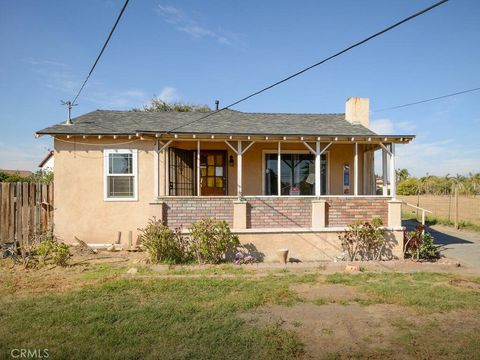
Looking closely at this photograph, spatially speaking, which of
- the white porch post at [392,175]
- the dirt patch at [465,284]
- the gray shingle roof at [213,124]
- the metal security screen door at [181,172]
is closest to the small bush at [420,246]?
the white porch post at [392,175]

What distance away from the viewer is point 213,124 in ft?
39.3

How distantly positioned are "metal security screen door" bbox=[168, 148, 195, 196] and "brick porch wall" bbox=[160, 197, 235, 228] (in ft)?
5.96

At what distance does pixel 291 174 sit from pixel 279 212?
329 centimetres

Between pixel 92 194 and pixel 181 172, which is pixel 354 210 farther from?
pixel 92 194

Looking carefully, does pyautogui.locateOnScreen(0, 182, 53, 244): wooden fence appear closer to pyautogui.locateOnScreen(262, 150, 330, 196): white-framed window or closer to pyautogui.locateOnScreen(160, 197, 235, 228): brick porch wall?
pyautogui.locateOnScreen(160, 197, 235, 228): brick porch wall

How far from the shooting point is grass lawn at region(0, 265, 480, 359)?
4266 mm

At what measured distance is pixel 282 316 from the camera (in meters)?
5.45

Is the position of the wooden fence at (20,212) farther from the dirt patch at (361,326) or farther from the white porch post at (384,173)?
the white porch post at (384,173)

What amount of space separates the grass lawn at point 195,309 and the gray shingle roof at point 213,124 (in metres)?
4.39

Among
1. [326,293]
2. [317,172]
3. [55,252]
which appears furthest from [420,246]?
[55,252]

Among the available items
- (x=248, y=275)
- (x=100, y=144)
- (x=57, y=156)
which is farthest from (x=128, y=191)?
(x=248, y=275)

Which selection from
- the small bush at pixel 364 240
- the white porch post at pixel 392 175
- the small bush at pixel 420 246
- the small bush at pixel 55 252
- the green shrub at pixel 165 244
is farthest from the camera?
the white porch post at pixel 392 175

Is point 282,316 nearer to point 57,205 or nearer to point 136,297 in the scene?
point 136,297

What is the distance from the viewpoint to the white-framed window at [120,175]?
440 inches
